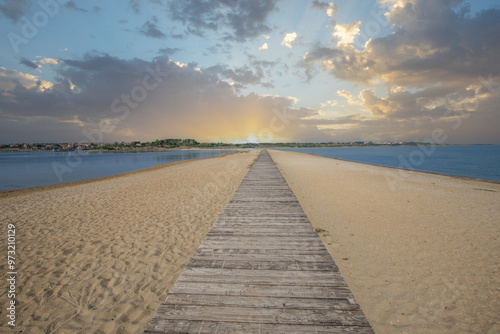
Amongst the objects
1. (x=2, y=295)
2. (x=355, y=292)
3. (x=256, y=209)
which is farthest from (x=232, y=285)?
(x=2, y=295)

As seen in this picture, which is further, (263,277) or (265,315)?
(263,277)

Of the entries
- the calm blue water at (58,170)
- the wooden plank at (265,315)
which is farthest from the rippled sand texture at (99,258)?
the calm blue water at (58,170)

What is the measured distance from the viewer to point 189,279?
3.11 m

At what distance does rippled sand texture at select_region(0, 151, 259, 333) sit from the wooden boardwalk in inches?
58.3

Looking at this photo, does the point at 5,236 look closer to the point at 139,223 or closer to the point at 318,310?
the point at 139,223

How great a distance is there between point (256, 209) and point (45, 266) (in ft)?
18.9

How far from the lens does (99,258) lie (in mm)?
5480

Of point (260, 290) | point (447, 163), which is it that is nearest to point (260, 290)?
point (260, 290)

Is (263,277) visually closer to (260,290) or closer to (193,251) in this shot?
(260,290)

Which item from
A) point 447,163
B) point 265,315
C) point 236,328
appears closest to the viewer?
point 236,328

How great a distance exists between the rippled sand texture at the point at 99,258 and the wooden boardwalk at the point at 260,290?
1.48 metres

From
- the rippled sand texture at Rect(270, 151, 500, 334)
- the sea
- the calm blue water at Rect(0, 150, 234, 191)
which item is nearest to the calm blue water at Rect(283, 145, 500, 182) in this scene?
the sea

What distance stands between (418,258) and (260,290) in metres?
5.25

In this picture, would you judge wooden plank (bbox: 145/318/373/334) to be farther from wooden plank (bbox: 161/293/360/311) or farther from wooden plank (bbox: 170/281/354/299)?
wooden plank (bbox: 170/281/354/299)
